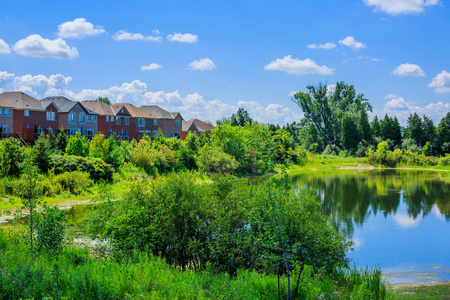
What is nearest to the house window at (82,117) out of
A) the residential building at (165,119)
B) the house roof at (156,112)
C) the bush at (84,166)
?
the residential building at (165,119)

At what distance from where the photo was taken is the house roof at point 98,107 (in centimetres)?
6450

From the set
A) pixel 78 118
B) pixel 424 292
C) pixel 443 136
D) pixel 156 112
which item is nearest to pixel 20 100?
pixel 78 118

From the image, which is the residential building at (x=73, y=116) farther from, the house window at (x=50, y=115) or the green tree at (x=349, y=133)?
the green tree at (x=349, y=133)

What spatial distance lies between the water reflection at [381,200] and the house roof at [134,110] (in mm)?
35587

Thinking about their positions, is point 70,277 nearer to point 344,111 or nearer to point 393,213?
point 393,213

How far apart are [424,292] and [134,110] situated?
211 feet

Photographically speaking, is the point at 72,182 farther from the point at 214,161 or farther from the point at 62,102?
the point at 62,102

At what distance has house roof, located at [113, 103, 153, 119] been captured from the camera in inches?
2758

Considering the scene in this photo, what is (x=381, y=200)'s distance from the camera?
1459 inches

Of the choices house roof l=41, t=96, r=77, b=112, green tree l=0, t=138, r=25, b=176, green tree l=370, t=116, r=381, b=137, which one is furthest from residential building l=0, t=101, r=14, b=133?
green tree l=370, t=116, r=381, b=137

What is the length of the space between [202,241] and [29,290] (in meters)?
6.51

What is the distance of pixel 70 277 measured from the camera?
10.1m

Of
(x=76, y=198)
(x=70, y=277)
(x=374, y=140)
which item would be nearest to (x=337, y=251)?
(x=70, y=277)

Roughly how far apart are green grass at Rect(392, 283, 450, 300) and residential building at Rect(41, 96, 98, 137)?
52602mm
